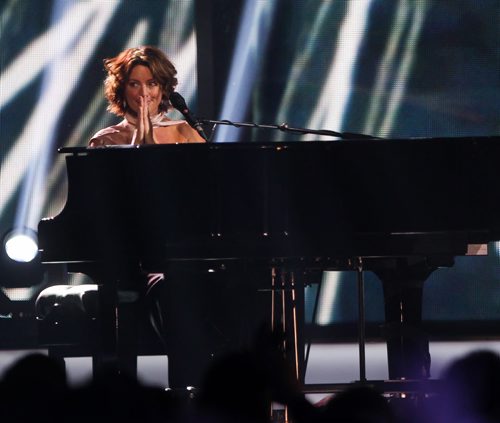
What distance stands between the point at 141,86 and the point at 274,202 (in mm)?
1101

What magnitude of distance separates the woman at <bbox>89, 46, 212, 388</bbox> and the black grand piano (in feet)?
0.64

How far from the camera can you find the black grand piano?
3.35 metres

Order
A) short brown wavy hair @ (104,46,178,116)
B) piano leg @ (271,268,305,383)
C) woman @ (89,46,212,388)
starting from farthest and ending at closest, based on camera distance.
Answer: short brown wavy hair @ (104,46,178,116)
woman @ (89,46,212,388)
piano leg @ (271,268,305,383)

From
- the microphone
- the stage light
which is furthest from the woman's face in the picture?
the stage light

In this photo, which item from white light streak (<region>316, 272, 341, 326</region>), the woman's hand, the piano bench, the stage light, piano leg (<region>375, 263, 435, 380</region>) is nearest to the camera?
piano leg (<region>375, 263, 435, 380</region>)

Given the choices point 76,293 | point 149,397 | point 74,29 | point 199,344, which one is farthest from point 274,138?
point 149,397

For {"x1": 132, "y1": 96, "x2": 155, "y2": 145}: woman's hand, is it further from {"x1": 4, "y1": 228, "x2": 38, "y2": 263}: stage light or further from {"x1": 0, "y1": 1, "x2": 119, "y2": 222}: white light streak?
{"x1": 0, "y1": 1, "x2": 119, "y2": 222}: white light streak

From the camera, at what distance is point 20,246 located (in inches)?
241

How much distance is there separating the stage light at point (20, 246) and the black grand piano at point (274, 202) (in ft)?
9.28

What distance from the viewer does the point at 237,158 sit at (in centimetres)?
338

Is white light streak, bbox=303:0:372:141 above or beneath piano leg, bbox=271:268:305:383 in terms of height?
above

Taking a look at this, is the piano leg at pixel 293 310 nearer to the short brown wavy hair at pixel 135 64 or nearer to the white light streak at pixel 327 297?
the short brown wavy hair at pixel 135 64

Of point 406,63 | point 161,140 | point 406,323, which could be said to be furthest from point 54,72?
point 406,323

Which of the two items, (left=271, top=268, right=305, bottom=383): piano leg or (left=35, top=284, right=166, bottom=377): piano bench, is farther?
(left=35, top=284, right=166, bottom=377): piano bench
